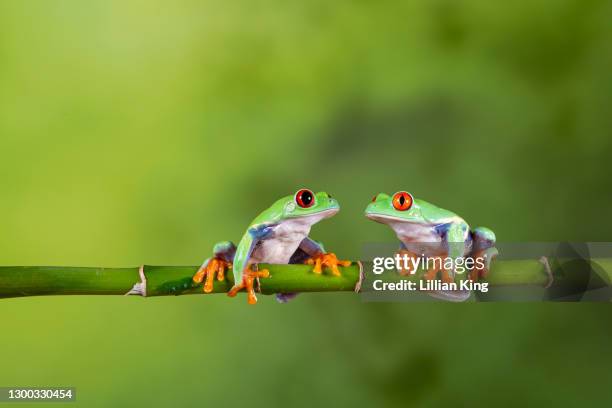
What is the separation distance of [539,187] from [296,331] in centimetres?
185

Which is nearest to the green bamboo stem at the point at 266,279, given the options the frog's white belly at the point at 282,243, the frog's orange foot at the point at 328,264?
the frog's orange foot at the point at 328,264

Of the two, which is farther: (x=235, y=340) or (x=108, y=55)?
(x=108, y=55)

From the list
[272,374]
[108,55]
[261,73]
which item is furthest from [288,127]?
[272,374]

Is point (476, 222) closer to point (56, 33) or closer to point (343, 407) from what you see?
point (343, 407)

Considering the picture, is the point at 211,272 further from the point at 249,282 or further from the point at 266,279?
the point at 266,279

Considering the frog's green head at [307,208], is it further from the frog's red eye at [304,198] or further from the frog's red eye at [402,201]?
the frog's red eye at [402,201]

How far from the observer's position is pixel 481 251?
7.85 feet

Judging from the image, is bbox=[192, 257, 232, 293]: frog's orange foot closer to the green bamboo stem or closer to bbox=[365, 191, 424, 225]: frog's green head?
the green bamboo stem

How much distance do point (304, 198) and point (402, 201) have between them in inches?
13.7

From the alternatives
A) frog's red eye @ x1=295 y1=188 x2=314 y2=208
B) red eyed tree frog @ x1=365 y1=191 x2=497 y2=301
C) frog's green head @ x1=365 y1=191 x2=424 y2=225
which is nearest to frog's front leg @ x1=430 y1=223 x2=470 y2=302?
red eyed tree frog @ x1=365 y1=191 x2=497 y2=301

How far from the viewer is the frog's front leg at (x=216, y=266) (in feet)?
6.48

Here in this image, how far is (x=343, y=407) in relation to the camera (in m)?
4.41

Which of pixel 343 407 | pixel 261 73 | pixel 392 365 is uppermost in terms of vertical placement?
pixel 261 73

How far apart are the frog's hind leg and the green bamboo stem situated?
6.0 inches
